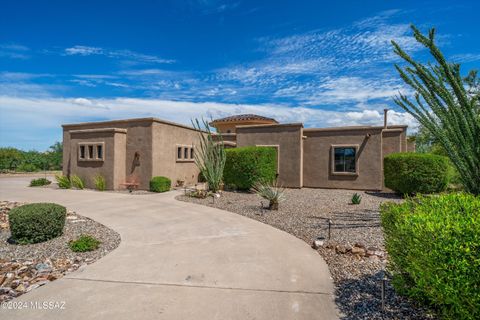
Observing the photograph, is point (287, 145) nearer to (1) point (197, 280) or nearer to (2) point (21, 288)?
(1) point (197, 280)

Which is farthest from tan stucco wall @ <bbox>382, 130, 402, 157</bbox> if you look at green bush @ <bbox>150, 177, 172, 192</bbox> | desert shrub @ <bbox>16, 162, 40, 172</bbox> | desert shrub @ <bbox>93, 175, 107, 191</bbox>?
desert shrub @ <bbox>16, 162, 40, 172</bbox>

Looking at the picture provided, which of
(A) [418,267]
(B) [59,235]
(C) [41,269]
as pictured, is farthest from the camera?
(B) [59,235]

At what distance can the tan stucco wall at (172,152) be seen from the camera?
52.6ft

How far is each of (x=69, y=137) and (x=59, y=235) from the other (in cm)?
1378

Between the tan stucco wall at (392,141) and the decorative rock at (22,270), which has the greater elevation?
the tan stucco wall at (392,141)

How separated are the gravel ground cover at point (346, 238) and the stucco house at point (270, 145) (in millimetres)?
4039

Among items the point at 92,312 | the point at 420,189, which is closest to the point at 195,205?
the point at 92,312

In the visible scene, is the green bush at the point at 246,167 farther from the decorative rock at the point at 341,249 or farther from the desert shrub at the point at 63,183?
the desert shrub at the point at 63,183

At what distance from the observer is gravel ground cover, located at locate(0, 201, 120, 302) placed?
174 inches

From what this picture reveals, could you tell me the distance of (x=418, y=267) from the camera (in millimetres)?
2730

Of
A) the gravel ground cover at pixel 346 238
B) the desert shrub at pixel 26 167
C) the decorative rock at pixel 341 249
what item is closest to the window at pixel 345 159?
the gravel ground cover at pixel 346 238

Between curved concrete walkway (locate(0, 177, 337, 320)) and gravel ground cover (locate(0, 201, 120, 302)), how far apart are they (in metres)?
0.31

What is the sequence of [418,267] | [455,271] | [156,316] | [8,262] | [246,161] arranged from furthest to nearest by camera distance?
[246,161] < [8,262] < [156,316] < [418,267] < [455,271]

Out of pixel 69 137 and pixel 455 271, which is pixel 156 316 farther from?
pixel 69 137
